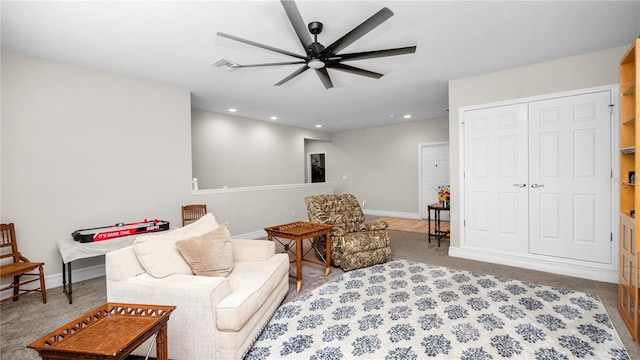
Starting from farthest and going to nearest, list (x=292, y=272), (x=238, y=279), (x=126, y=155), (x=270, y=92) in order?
(x=270, y=92)
(x=126, y=155)
(x=292, y=272)
(x=238, y=279)

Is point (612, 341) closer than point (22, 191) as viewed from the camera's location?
Yes

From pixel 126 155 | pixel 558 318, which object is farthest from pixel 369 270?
pixel 126 155

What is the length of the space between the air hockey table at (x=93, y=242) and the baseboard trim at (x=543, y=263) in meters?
4.28

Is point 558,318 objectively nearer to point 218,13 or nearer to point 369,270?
point 369,270

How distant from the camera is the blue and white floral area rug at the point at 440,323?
1967 millimetres

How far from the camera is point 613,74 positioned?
3.12 metres

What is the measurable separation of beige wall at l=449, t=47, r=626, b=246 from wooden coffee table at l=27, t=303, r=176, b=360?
13.0ft

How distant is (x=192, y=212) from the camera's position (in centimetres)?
442

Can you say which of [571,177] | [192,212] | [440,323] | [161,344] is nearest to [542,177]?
[571,177]

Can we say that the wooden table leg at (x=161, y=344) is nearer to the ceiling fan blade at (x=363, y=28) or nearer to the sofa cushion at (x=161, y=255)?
the sofa cushion at (x=161, y=255)

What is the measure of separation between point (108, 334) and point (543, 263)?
4.42 metres

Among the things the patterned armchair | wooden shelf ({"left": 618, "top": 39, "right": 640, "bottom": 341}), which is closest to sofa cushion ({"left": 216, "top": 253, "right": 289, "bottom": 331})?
the patterned armchair

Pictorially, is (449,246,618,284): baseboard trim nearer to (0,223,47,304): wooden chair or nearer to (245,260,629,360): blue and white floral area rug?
(245,260,629,360): blue and white floral area rug

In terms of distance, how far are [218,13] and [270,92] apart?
7.22 feet
